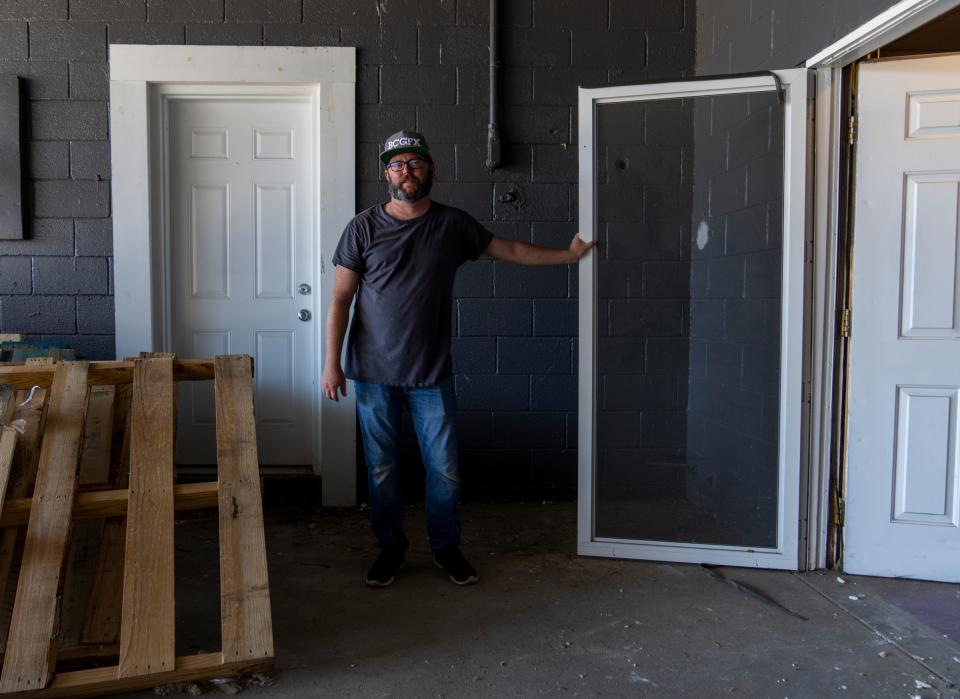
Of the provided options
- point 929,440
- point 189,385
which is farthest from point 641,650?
point 189,385

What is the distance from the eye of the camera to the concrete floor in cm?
240

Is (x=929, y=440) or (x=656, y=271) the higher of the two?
(x=656, y=271)

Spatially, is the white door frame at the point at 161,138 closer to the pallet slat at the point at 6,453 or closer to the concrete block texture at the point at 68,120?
the concrete block texture at the point at 68,120

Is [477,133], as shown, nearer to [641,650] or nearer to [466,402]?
[466,402]

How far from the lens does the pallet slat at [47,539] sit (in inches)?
85.5

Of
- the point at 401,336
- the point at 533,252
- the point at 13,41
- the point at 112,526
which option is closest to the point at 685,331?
the point at 533,252

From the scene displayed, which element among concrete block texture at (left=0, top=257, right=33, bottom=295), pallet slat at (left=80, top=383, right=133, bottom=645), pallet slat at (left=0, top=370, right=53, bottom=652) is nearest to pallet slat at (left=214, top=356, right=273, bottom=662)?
pallet slat at (left=80, top=383, right=133, bottom=645)

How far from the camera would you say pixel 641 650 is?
2.62 m

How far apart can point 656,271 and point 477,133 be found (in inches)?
53.6

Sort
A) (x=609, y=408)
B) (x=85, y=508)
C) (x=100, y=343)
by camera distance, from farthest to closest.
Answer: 1. (x=100, y=343)
2. (x=609, y=408)
3. (x=85, y=508)

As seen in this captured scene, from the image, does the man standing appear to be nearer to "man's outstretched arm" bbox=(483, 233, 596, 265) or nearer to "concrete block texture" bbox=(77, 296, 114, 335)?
"man's outstretched arm" bbox=(483, 233, 596, 265)

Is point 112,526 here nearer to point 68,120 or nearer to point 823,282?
point 68,120

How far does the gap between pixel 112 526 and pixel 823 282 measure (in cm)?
286

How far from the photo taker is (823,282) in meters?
3.23
